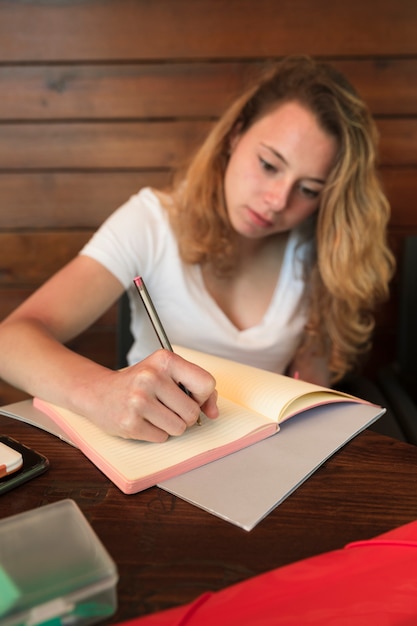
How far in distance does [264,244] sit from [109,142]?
1.64ft

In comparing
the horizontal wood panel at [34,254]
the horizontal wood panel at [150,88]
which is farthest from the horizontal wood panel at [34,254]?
the horizontal wood panel at [150,88]

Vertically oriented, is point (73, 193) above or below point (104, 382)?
above

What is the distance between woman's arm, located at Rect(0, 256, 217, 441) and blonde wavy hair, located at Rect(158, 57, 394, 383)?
428 millimetres

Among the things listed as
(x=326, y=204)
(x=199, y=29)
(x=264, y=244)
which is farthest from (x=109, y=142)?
(x=326, y=204)

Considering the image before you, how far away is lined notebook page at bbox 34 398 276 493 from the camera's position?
585mm

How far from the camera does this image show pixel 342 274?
49.7 inches

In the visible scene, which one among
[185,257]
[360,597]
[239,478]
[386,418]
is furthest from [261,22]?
[360,597]

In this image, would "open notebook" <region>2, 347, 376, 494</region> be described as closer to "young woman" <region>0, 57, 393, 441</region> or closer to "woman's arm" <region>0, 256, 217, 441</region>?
"woman's arm" <region>0, 256, 217, 441</region>

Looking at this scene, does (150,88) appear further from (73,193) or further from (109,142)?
(73,193)

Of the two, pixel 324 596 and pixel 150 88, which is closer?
pixel 324 596

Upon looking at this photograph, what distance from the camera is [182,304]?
4.05 ft

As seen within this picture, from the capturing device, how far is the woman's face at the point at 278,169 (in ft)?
3.67

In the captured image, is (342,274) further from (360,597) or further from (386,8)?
(360,597)

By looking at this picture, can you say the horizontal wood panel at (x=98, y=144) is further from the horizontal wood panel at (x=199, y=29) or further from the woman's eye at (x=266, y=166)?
the woman's eye at (x=266, y=166)
